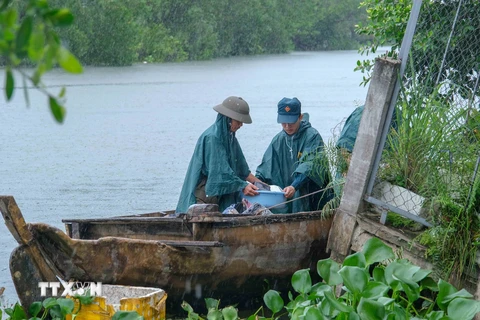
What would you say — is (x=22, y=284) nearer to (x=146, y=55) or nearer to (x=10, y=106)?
(x=10, y=106)

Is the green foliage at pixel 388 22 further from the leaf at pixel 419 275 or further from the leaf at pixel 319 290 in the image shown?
the leaf at pixel 419 275

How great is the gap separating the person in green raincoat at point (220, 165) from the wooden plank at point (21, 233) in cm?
183

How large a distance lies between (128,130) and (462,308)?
15.7 m

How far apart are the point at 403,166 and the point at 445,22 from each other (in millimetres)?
1296

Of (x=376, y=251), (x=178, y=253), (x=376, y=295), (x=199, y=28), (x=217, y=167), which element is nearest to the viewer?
(x=376, y=295)

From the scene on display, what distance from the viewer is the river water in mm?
12977

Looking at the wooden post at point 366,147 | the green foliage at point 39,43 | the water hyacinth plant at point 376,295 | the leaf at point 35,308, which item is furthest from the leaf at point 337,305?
the green foliage at point 39,43

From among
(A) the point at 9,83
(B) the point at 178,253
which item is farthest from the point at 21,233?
(A) the point at 9,83

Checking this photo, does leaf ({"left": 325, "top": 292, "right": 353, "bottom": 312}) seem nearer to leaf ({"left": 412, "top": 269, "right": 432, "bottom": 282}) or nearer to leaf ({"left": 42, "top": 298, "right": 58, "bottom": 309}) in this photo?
leaf ({"left": 412, "top": 269, "right": 432, "bottom": 282})

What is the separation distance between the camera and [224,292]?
6184mm

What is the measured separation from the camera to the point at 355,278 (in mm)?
4426

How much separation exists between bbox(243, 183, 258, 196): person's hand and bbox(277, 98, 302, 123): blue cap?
60cm

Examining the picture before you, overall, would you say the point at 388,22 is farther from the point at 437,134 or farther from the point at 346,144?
the point at 437,134

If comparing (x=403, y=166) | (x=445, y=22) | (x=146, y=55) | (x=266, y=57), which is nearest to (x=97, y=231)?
(x=403, y=166)
